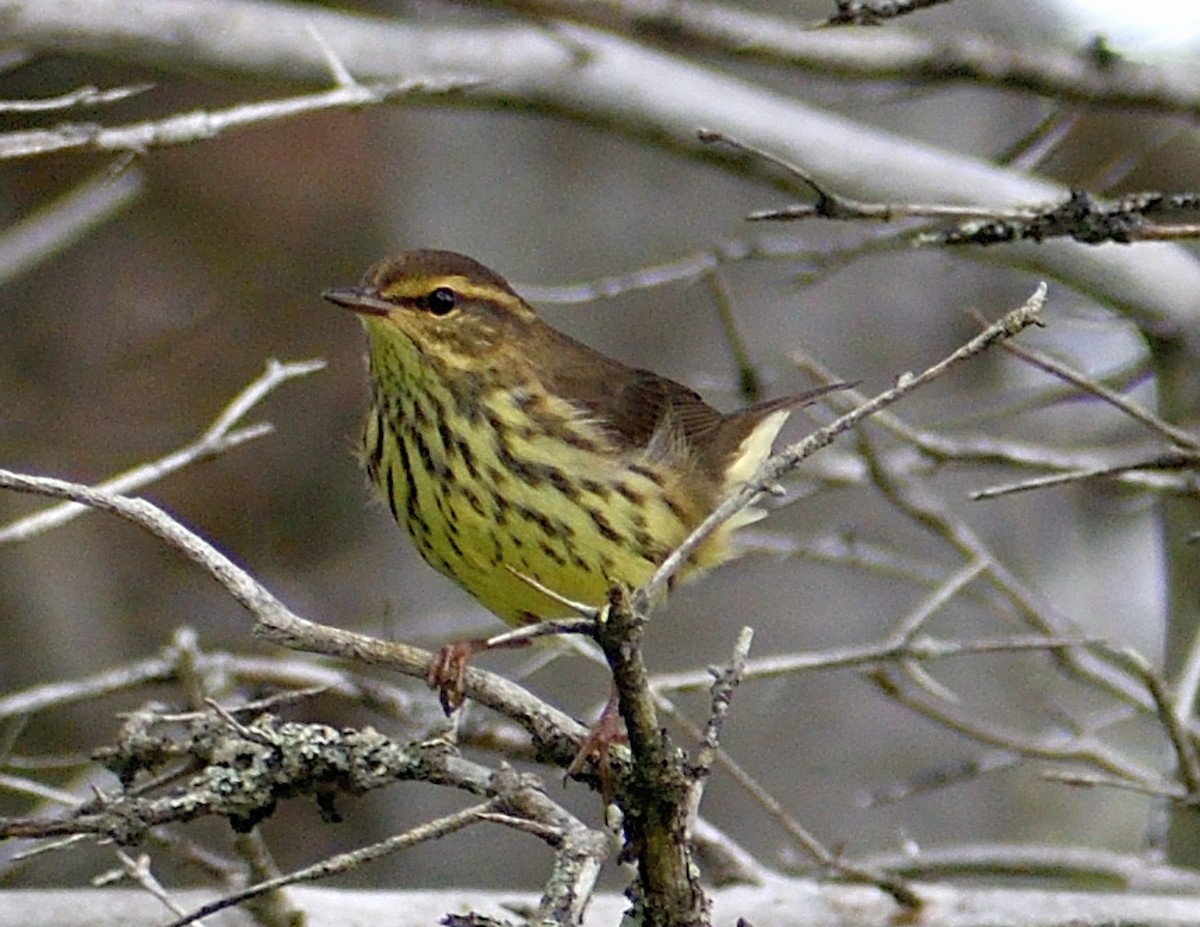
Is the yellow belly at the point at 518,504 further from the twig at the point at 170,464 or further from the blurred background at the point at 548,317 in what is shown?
the blurred background at the point at 548,317

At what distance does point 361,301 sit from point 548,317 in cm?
247

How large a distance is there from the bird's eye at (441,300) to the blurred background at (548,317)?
1.66 metres

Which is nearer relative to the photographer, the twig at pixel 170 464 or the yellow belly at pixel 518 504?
the twig at pixel 170 464

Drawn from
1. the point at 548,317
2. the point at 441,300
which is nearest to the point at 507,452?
the point at 441,300

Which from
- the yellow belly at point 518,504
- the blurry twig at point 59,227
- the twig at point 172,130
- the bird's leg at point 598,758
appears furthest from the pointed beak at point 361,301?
the bird's leg at point 598,758

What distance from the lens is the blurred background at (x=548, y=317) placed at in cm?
589

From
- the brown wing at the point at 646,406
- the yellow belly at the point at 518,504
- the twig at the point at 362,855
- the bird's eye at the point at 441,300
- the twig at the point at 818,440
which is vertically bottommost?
the twig at the point at 362,855

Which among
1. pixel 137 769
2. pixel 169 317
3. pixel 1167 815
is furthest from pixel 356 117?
pixel 137 769

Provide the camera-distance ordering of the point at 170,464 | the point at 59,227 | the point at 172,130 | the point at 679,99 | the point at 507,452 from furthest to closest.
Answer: the point at 59,227, the point at 679,99, the point at 507,452, the point at 170,464, the point at 172,130

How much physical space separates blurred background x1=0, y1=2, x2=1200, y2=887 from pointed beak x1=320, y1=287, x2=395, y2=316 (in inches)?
69.6

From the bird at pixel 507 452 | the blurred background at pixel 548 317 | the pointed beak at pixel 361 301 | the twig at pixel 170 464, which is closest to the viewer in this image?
the twig at pixel 170 464

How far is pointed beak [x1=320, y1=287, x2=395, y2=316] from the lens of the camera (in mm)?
3473

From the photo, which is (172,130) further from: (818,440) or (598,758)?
(818,440)

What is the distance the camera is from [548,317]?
601cm
